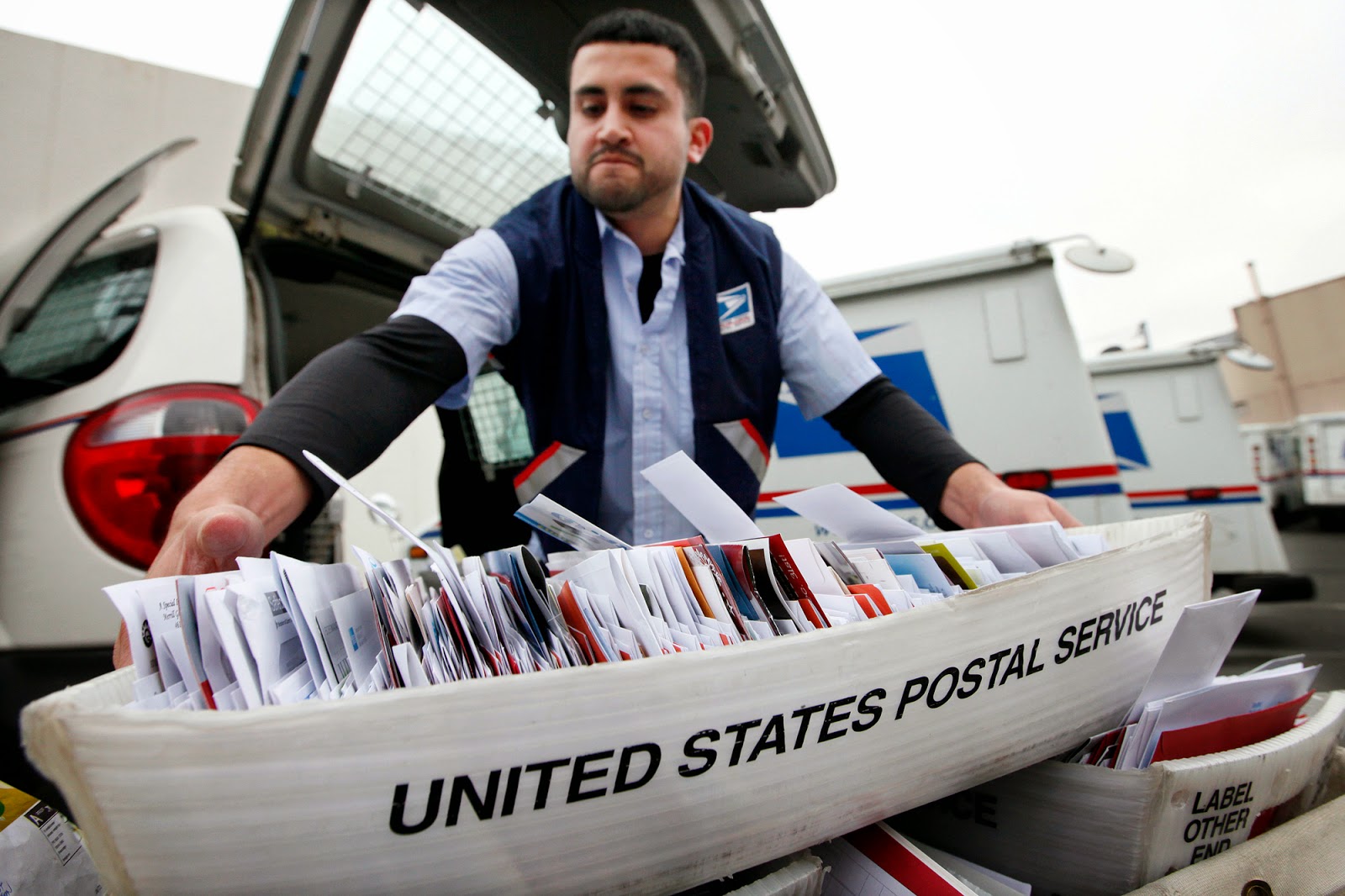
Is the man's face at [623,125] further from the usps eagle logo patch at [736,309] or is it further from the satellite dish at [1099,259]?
the satellite dish at [1099,259]

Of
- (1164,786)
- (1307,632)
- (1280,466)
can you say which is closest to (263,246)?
(1164,786)

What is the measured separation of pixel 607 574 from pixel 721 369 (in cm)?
70

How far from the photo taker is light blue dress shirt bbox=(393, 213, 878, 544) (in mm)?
1082

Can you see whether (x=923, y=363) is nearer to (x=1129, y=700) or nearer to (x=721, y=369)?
(x=721, y=369)

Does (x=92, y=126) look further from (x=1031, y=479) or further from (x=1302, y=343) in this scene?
(x=1302, y=343)

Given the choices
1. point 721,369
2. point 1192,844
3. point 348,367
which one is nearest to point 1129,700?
point 1192,844

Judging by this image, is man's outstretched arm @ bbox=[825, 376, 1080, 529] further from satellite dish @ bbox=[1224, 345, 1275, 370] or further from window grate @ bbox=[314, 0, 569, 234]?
satellite dish @ bbox=[1224, 345, 1275, 370]

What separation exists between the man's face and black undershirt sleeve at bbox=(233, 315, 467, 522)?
1.23 feet

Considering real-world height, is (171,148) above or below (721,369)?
above

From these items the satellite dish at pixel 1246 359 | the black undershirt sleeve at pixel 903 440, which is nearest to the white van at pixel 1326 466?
the satellite dish at pixel 1246 359

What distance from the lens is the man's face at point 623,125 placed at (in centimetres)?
117

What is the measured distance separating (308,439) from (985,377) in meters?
2.45

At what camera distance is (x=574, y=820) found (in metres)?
0.42

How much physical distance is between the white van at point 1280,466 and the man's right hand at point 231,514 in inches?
401
